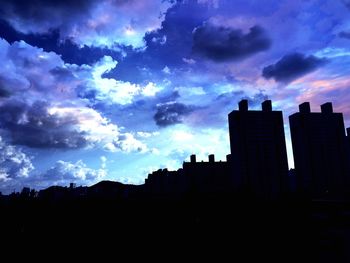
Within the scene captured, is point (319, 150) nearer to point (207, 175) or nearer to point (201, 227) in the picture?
point (207, 175)

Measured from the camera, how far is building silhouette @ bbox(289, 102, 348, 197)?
441ft

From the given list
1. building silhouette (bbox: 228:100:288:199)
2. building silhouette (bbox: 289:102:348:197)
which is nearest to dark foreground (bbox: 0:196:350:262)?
building silhouette (bbox: 228:100:288:199)

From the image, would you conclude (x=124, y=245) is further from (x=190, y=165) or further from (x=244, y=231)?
(x=190, y=165)

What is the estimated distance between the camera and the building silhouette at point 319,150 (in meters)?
134

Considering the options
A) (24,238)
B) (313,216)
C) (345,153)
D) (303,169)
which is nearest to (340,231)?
(313,216)

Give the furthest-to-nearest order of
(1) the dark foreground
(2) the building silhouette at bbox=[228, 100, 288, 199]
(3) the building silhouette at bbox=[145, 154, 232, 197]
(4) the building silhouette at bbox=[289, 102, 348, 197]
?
(3) the building silhouette at bbox=[145, 154, 232, 197] < (4) the building silhouette at bbox=[289, 102, 348, 197] < (2) the building silhouette at bbox=[228, 100, 288, 199] < (1) the dark foreground

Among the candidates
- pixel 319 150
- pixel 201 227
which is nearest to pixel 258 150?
pixel 319 150

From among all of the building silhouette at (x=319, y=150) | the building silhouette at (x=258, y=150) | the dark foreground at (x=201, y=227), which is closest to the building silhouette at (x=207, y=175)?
the building silhouette at (x=258, y=150)

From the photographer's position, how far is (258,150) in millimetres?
122375

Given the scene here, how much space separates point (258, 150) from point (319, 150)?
32.7 m

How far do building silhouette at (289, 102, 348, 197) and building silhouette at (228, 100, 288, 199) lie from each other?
14.1 m

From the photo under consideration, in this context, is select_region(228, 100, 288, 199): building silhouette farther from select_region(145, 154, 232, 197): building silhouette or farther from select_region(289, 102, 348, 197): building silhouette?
select_region(145, 154, 232, 197): building silhouette

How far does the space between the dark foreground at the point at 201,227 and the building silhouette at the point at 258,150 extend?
75372 millimetres

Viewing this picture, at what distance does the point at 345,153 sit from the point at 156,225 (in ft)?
396
